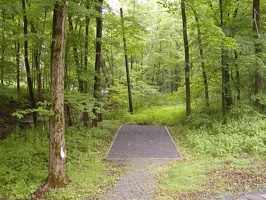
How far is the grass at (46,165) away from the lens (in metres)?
4.70

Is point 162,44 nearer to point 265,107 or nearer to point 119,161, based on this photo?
point 265,107

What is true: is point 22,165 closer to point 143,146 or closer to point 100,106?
point 143,146

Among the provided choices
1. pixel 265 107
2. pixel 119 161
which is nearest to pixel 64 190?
pixel 119 161

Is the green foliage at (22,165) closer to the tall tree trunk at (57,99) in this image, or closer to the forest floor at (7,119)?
the tall tree trunk at (57,99)

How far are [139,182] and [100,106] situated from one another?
4968mm

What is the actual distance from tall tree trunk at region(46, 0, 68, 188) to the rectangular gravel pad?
2280 millimetres

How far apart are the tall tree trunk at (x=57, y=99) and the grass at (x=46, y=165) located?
357mm

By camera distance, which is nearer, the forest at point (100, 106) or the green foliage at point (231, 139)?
the forest at point (100, 106)

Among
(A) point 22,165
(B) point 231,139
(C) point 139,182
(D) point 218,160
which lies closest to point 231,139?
(B) point 231,139

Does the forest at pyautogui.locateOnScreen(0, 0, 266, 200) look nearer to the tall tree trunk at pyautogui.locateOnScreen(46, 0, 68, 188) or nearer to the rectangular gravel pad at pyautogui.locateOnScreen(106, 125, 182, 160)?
the tall tree trunk at pyautogui.locateOnScreen(46, 0, 68, 188)

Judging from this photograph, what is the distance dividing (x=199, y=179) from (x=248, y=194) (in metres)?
1.04

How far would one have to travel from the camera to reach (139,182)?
5.18 meters

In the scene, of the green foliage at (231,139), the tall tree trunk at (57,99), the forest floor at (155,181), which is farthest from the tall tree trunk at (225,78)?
the tall tree trunk at (57,99)

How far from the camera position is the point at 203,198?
4348mm
